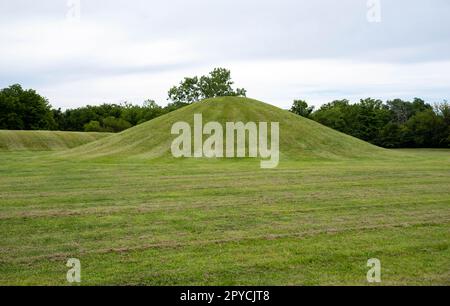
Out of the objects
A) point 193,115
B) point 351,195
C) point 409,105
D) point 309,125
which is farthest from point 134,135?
point 409,105

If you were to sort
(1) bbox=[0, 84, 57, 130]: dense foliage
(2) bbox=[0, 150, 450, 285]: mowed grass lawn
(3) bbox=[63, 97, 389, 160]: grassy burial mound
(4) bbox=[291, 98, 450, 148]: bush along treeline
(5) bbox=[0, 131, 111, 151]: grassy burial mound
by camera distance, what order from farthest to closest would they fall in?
(1) bbox=[0, 84, 57, 130]: dense foliage < (4) bbox=[291, 98, 450, 148]: bush along treeline < (5) bbox=[0, 131, 111, 151]: grassy burial mound < (3) bbox=[63, 97, 389, 160]: grassy burial mound < (2) bbox=[0, 150, 450, 285]: mowed grass lawn

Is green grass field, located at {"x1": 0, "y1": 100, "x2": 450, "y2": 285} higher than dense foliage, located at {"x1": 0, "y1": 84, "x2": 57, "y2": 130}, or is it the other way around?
dense foliage, located at {"x1": 0, "y1": 84, "x2": 57, "y2": 130}

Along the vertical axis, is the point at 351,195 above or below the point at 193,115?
below

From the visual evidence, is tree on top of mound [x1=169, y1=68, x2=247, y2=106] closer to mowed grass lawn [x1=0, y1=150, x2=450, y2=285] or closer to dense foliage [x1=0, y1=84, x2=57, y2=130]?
dense foliage [x1=0, y1=84, x2=57, y2=130]

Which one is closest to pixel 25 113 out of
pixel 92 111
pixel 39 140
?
pixel 92 111

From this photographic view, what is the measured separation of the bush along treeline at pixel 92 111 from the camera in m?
96.2

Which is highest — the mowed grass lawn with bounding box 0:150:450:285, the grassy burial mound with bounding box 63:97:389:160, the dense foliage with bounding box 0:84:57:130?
the dense foliage with bounding box 0:84:57:130

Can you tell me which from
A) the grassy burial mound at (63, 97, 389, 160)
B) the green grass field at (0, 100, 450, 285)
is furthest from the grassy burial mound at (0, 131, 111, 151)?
the green grass field at (0, 100, 450, 285)

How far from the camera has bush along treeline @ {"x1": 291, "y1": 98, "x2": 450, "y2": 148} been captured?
308ft

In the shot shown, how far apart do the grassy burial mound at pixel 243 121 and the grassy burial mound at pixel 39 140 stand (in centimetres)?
1609

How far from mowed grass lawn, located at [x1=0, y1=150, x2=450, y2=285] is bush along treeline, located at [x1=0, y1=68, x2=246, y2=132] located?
247ft

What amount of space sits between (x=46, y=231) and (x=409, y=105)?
154 meters

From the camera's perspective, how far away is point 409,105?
14962 centimetres

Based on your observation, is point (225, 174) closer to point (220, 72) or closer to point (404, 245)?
point (404, 245)
